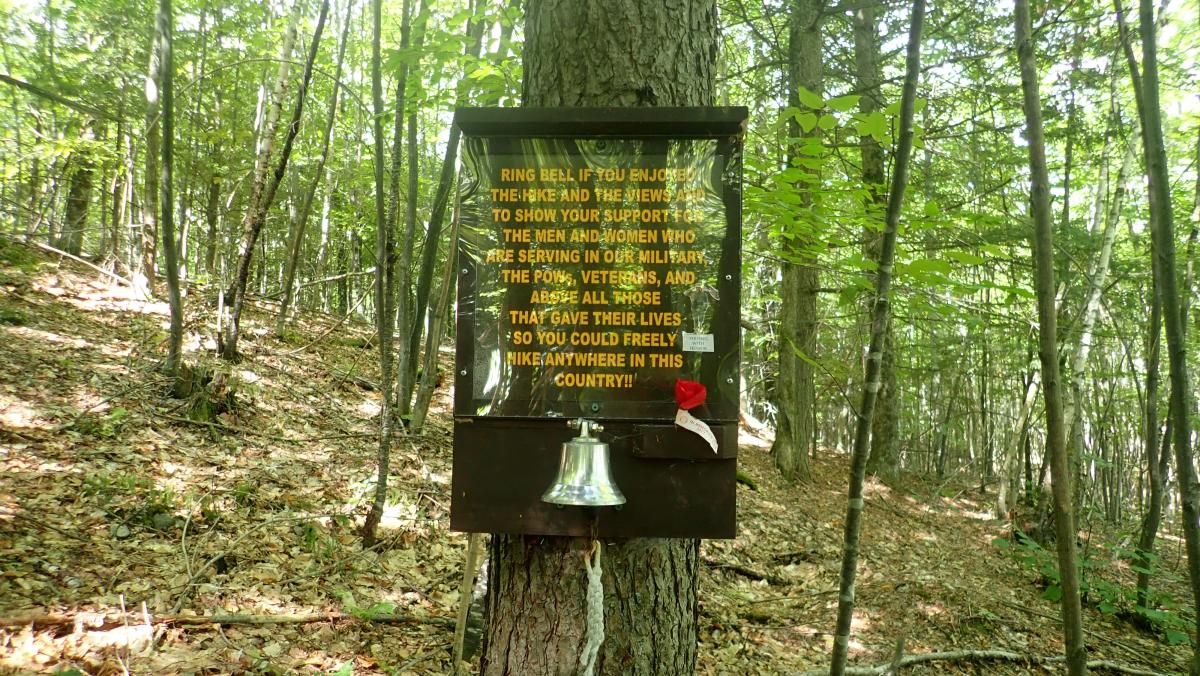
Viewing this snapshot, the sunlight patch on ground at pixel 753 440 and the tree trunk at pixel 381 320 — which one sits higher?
the tree trunk at pixel 381 320

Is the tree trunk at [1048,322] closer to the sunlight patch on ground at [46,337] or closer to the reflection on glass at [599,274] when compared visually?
the reflection on glass at [599,274]

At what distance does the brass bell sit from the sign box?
88 mm

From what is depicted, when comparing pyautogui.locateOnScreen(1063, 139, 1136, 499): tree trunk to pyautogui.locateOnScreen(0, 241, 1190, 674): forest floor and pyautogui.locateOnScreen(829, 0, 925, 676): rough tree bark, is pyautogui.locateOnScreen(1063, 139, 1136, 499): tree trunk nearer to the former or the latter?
pyautogui.locateOnScreen(0, 241, 1190, 674): forest floor

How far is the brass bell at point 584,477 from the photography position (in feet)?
5.75

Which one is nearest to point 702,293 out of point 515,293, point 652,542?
point 515,293

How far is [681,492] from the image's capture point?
1.94 m

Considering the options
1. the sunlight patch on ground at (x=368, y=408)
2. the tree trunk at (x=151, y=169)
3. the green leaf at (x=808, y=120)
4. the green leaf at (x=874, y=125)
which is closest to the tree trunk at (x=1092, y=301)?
the green leaf at (x=874, y=125)

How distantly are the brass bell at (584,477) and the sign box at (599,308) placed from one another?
88 mm

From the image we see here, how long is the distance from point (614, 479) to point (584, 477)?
0.48 feet

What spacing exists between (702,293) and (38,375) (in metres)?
6.62

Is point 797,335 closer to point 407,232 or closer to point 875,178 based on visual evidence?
point 875,178

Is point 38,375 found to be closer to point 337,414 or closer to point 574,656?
point 337,414

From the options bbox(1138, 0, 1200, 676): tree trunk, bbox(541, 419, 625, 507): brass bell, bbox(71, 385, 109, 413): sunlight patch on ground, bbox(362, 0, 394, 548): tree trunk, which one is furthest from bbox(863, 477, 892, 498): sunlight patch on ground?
bbox(71, 385, 109, 413): sunlight patch on ground

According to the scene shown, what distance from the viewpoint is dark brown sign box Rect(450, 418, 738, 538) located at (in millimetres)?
1920
